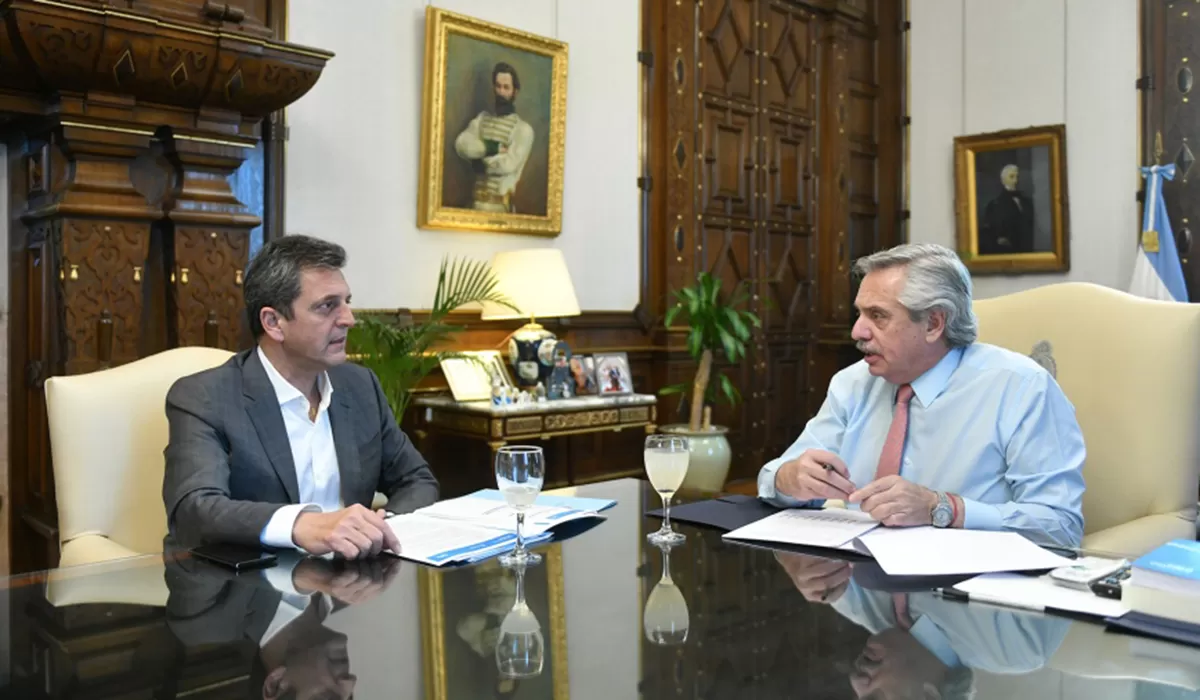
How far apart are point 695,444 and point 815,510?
3742 mm

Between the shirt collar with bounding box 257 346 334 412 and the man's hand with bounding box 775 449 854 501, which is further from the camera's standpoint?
the shirt collar with bounding box 257 346 334 412

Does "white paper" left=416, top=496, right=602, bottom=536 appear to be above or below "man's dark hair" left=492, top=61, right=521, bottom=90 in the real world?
below

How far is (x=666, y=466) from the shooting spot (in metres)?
1.65

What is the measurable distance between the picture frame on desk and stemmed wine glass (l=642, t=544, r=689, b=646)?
3.24 metres

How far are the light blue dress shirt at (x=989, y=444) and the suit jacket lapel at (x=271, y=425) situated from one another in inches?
38.1

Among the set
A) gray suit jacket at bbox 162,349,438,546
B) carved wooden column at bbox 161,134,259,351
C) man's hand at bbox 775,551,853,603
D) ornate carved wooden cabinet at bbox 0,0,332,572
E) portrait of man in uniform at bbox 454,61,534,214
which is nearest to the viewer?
man's hand at bbox 775,551,853,603

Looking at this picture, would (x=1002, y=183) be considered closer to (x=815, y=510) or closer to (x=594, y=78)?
(x=594, y=78)

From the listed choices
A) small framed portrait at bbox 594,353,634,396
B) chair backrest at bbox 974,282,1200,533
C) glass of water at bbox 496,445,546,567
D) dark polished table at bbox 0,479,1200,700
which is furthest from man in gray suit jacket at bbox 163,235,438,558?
small framed portrait at bbox 594,353,634,396

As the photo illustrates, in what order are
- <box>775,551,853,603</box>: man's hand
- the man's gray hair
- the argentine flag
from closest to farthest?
1. <box>775,551,853,603</box>: man's hand
2. the man's gray hair
3. the argentine flag

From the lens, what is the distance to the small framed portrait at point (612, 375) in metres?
5.29

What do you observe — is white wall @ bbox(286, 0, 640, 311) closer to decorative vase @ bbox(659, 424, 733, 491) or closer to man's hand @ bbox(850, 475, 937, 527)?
decorative vase @ bbox(659, 424, 733, 491)

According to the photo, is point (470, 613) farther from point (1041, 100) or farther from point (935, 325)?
point (1041, 100)

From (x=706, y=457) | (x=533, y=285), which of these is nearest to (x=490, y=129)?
(x=533, y=285)

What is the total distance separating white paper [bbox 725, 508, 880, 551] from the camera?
162 centimetres
